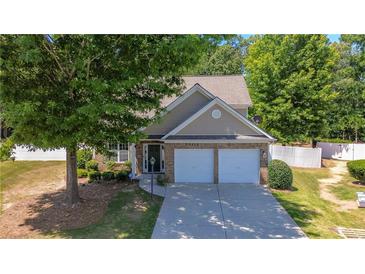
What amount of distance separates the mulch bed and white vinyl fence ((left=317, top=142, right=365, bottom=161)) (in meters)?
21.0

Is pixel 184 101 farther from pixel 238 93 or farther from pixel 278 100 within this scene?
pixel 278 100

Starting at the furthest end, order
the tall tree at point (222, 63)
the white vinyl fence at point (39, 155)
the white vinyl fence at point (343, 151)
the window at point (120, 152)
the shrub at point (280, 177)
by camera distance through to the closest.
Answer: the tall tree at point (222, 63)
the white vinyl fence at point (343, 151)
the white vinyl fence at point (39, 155)
the window at point (120, 152)
the shrub at point (280, 177)

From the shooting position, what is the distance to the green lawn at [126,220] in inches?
397

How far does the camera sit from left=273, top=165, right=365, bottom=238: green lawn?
11266 millimetres

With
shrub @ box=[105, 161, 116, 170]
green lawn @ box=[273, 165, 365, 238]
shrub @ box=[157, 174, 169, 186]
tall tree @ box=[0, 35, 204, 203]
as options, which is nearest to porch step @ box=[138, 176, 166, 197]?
shrub @ box=[157, 174, 169, 186]

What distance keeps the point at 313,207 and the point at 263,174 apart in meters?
3.50

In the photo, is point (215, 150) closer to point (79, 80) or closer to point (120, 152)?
point (120, 152)

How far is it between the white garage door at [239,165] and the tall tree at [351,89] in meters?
14.6

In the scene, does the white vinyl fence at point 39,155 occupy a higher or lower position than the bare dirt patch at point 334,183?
higher

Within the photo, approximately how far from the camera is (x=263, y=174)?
55.4 feet

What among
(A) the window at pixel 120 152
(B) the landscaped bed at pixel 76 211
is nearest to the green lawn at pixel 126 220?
(B) the landscaped bed at pixel 76 211

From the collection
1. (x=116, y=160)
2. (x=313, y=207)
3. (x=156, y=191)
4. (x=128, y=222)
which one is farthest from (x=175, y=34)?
(x=116, y=160)

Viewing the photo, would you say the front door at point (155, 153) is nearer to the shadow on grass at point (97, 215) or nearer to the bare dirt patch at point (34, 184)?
the shadow on grass at point (97, 215)

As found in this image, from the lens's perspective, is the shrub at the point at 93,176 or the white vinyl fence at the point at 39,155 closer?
the shrub at the point at 93,176
